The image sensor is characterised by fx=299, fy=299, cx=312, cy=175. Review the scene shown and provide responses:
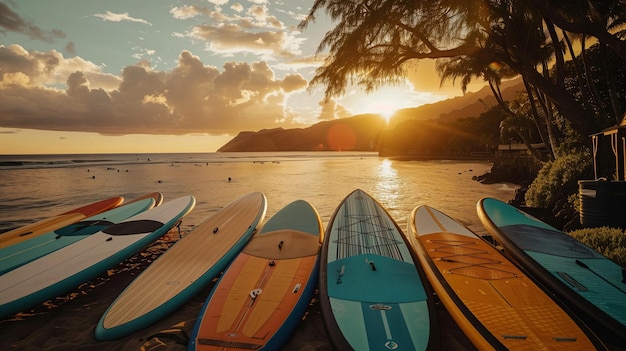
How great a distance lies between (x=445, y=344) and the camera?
4062mm

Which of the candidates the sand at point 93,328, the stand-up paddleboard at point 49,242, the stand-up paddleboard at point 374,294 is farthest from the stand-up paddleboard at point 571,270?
the stand-up paddleboard at point 49,242

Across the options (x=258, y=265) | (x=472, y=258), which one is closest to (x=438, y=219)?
(x=472, y=258)

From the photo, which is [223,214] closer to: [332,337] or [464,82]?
[332,337]

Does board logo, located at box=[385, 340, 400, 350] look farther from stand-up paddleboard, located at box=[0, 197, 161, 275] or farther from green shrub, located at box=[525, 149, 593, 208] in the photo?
green shrub, located at box=[525, 149, 593, 208]

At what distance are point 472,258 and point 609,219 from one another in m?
4.06

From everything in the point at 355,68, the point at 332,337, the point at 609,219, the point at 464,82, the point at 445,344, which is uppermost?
the point at 464,82

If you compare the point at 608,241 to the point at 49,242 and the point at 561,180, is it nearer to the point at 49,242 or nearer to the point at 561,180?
the point at 561,180

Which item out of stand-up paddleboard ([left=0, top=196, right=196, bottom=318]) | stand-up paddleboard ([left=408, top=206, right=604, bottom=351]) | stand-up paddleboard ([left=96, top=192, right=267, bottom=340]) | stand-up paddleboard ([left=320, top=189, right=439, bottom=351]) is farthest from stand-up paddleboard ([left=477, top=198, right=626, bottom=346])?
stand-up paddleboard ([left=0, top=196, right=196, bottom=318])

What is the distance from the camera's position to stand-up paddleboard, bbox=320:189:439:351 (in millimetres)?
3469

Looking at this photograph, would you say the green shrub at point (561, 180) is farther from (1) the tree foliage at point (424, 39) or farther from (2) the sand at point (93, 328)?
(2) the sand at point (93, 328)

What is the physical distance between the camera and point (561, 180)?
10.9 m

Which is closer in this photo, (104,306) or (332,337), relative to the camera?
(332,337)

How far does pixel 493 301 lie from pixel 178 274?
5075 mm

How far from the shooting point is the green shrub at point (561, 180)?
10.1 m
